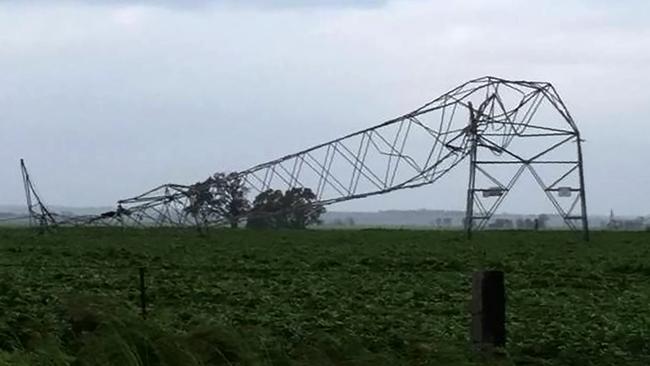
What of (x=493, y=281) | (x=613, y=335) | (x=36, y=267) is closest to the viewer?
(x=493, y=281)

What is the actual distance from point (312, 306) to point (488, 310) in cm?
808

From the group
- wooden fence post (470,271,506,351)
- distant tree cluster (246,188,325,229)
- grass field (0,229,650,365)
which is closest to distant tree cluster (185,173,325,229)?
distant tree cluster (246,188,325,229)

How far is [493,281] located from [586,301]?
10314 mm

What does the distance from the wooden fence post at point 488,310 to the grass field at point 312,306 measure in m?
0.16

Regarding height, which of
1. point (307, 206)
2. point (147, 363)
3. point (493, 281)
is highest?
point (307, 206)

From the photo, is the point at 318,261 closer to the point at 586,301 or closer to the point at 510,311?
the point at 586,301

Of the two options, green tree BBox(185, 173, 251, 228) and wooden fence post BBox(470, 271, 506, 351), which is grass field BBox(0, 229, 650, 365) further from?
green tree BBox(185, 173, 251, 228)

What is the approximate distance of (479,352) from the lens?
28.5ft

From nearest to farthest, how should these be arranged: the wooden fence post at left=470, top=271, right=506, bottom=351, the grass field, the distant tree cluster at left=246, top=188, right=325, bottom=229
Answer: the wooden fence post at left=470, top=271, right=506, bottom=351
the grass field
the distant tree cluster at left=246, top=188, right=325, bottom=229

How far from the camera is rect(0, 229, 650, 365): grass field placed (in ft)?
29.5

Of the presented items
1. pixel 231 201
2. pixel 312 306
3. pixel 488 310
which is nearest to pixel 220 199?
pixel 231 201

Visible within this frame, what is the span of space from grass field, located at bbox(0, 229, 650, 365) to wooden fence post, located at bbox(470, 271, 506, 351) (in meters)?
0.16

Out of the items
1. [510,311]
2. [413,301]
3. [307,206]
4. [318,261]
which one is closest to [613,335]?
[510,311]

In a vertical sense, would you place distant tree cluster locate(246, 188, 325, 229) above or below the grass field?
above
